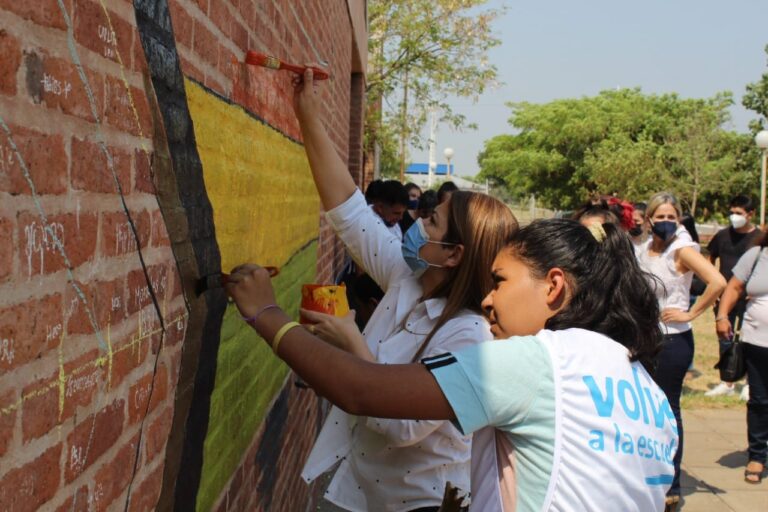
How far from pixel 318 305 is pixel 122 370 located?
1.14 m

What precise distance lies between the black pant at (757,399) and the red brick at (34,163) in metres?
6.34

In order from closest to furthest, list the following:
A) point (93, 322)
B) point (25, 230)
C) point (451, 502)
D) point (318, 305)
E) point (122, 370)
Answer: point (25, 230) → point (93, 322) → point (122, 370) → point (451, 502) → point (318, 305)

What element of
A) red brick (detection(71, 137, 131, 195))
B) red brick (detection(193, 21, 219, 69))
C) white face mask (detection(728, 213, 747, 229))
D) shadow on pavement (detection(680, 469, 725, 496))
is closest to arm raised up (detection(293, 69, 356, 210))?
red brick (detection(193, 21, 219, 69))

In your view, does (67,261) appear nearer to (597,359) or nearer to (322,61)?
(597,359)

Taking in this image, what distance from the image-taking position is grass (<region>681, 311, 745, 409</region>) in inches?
368

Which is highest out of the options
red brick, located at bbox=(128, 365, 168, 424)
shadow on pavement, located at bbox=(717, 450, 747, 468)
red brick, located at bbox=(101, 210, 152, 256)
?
red brick, located at bbox=(101, 210, 152, 256)

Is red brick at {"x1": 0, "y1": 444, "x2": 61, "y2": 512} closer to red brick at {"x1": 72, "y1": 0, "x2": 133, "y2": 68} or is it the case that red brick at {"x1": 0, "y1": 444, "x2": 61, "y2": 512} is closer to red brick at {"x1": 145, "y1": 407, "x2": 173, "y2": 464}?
red brick at {"x1": 145, "y1": 407, "x2": 173, "y2": 464}

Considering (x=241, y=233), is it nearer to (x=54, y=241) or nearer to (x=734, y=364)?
(x=54, y=241)

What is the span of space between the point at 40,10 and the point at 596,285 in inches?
61.1

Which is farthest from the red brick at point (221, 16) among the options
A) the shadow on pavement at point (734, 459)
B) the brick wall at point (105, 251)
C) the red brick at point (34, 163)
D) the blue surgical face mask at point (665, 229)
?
the shadow on pavement at point (734, 459)

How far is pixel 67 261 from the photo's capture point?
53.1 inches

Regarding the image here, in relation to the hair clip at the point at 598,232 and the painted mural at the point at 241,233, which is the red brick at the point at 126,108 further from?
the hair clip at the point at 598,232

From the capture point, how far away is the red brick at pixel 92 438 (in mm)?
1396

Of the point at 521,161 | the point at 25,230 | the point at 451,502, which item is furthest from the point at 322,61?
the point at 521,161
